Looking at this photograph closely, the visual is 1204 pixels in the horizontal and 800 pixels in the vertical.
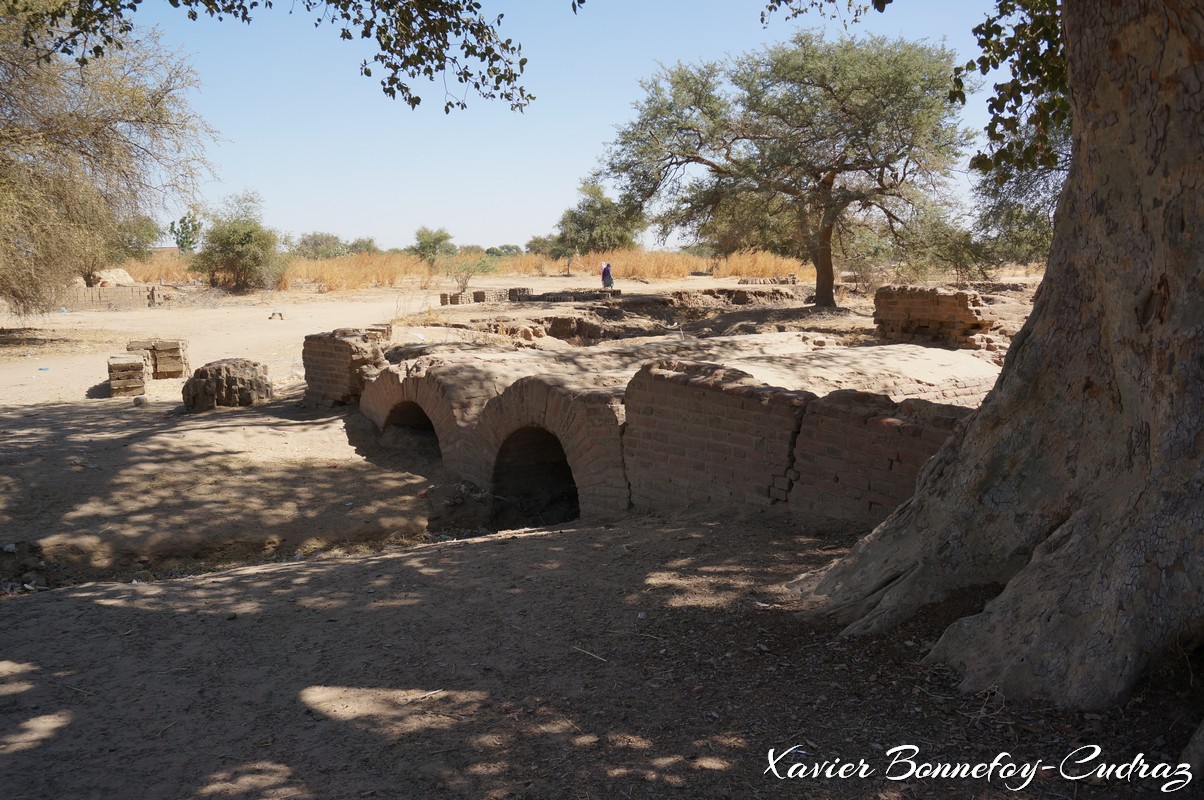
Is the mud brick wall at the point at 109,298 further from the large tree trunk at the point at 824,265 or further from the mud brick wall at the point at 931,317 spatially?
the mud brick wall at the point at 931,317

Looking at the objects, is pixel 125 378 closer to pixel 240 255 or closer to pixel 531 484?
pixel 531 484

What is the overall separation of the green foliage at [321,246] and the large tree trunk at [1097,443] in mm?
47695

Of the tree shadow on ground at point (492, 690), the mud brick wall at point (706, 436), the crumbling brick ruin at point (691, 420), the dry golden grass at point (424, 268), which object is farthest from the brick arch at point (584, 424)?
the dry golden grass at point (424, 268)

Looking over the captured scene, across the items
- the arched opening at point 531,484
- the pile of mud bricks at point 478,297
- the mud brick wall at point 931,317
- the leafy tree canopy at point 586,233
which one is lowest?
the arched opening at point 531,484

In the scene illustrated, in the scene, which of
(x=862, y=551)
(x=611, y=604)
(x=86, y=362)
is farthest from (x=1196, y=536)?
(x=86, y=362)

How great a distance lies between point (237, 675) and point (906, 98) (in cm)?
1720

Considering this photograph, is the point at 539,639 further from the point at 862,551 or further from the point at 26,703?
the point at 26,703

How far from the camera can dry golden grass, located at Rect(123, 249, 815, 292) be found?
31328 mm

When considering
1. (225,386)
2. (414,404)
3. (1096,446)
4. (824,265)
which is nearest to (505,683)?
(1096,446)

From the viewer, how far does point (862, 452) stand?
5.43m

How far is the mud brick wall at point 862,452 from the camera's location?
5203 mm

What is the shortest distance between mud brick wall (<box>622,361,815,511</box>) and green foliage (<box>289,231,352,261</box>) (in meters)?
44.6

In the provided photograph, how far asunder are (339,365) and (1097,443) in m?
8.98

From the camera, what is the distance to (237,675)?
416cm
